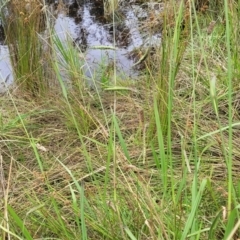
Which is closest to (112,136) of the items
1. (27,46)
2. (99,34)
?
(27,46)

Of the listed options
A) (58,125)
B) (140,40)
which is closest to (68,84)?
(58,125)

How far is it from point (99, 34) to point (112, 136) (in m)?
1.85

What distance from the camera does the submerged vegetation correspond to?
1.15 meters

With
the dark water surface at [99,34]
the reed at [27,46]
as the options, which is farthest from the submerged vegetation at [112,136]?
the dark water surface at [99,34]

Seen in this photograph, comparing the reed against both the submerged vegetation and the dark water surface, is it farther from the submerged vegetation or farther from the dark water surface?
the dark water surface

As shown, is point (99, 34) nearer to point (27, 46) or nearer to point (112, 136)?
point (27, 46)

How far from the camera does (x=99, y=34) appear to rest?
332 cm

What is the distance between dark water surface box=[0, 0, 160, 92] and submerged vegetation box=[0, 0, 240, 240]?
26 centimetres

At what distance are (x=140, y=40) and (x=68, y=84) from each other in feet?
3.48

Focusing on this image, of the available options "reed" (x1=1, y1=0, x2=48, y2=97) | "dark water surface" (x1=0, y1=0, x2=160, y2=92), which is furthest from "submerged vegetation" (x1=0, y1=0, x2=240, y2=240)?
"dark water surface" (x1=0, y1=0, x2=160, y2=92)

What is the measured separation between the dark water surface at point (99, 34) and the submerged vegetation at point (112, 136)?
257mm

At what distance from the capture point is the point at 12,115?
2166mm

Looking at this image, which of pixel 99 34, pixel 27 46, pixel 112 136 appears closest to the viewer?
pixel 112 136

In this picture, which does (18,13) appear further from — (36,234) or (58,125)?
(36,234)
